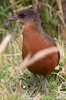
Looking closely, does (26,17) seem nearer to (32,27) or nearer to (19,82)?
(32,27)

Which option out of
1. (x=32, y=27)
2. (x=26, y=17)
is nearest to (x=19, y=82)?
(x=32, y=27)

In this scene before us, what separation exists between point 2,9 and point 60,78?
11.4ft

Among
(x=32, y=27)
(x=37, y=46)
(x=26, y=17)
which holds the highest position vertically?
(x=26, y=17)

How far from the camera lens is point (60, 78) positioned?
559 cm

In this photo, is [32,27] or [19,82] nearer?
[19,82]

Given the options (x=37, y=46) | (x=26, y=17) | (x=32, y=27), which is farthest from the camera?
(x=26, y=17)

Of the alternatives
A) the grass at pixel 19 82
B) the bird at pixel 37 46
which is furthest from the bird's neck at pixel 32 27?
the grass at pixel 19 82

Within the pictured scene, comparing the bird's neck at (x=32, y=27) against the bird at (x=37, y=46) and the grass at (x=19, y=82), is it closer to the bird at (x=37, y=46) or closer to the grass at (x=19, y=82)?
the bird at (x=37, y=46)

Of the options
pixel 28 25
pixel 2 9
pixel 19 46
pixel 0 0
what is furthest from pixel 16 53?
pixel 0 0

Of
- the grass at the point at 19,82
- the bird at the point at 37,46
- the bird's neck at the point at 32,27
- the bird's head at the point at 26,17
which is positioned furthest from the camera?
the bird's head at the point at 26,17

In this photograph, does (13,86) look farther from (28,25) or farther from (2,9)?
(2,9)

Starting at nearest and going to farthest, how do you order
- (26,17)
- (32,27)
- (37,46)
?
(37,46) < (32,27) < (26,17)

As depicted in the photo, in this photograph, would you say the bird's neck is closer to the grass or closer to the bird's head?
the bird's head

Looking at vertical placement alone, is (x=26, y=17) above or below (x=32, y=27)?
above
